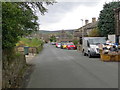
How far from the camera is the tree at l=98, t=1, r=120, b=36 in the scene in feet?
121

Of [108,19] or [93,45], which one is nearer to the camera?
[93,45]

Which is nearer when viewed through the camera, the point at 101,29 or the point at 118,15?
the point at 118,15

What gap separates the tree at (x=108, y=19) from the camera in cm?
3688

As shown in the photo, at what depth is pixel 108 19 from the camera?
37.4 meters

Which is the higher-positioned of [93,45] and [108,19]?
[108,19]

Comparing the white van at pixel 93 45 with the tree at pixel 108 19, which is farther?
the tree at pixel 108 19

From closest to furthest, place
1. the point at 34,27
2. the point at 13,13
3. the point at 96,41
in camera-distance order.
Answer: the point at 13,13, the point at 34,27, the point at 96,41

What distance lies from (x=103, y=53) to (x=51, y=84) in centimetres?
968

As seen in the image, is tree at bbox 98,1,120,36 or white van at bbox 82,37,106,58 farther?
tree at bbox 98,1,120,36

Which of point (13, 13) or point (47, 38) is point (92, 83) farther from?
point (47, 38)

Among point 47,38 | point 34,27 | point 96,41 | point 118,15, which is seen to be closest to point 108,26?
point 118,15

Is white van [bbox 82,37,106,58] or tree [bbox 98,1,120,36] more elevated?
tree [bbox 98,1,120,36]

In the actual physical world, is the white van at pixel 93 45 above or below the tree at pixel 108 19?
below

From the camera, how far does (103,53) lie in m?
16.2
